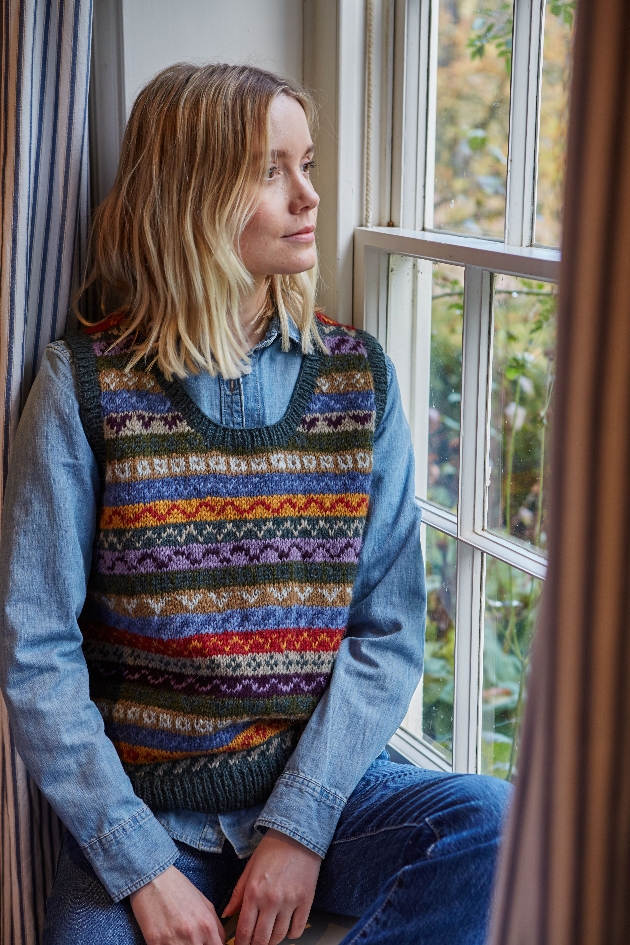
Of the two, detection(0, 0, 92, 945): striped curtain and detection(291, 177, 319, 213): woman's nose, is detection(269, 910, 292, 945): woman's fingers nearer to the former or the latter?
detection(0, 0, 92, 945): striped curtain

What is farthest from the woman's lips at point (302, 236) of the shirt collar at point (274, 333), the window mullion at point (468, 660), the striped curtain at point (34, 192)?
the window mullion at point (468, 660)

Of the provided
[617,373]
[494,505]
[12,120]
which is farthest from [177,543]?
[617,373]

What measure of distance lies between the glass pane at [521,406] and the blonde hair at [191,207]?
28cm

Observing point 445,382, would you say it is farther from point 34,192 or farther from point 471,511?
point 34,192

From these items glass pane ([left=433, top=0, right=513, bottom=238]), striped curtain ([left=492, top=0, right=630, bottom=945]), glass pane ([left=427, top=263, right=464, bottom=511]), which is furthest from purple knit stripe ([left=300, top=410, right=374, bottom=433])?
striped curtain ([left=492, top=0, right=630, bottom=945])

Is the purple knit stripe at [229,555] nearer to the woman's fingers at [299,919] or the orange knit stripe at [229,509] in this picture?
the orange knit stripe at [229,509]

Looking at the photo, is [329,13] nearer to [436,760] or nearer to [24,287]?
[24,287]

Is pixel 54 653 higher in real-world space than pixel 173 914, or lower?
higher

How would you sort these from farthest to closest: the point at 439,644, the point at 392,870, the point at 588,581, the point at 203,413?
the point at 439,644 < the point at 203,413 < the point at 392,870 < the point at 588,581

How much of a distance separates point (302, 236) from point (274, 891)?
2.70ft

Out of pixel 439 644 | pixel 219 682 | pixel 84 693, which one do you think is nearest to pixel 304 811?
pixel 219 682

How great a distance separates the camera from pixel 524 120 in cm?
119

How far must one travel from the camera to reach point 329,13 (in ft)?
4.59

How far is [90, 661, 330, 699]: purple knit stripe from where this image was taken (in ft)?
3.89
